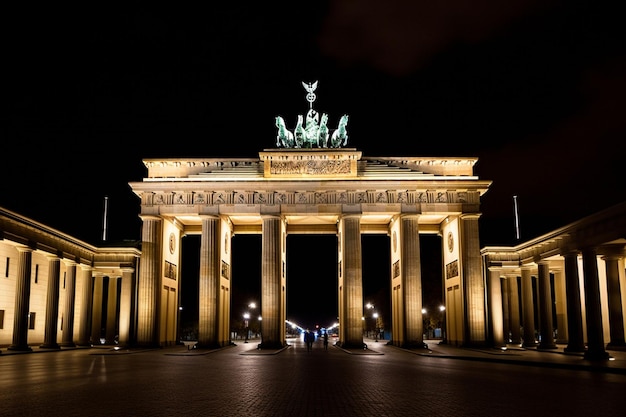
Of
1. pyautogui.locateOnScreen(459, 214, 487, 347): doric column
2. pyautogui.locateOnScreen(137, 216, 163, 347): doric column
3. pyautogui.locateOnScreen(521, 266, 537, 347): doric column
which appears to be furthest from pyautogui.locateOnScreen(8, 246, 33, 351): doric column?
pyautogui.locateOnScreen(521, 266, 537, 347): doric column

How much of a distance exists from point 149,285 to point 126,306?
565cm

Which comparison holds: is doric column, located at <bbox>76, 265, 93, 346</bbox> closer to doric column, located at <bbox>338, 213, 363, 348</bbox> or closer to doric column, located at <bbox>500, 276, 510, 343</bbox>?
doric column, located at <bbox>338, 213, 363, 348</bbox>

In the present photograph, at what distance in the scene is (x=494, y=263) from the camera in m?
50.4

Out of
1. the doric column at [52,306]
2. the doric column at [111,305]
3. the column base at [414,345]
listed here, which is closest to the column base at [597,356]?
the column base at [414,345]

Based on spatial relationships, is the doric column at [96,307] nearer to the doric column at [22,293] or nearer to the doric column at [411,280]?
the doric column at [22,293]

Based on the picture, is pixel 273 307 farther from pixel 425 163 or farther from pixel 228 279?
pixel 425 163

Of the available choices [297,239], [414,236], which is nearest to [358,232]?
[414,236]

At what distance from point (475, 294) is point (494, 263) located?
475 cm

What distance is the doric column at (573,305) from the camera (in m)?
36.8

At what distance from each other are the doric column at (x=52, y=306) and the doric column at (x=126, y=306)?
5641 mm

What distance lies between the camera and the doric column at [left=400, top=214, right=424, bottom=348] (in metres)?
46.3

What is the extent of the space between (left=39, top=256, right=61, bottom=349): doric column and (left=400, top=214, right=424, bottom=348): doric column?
85.0ft

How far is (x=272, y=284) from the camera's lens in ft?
156

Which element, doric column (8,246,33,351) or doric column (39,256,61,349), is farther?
doric column (39,256,61,349)
